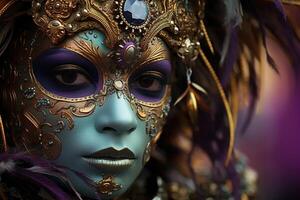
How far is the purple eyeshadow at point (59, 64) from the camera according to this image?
4.76 ft

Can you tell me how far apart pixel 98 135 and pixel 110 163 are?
0.06 meters

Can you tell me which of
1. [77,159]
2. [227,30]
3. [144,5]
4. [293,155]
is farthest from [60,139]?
[293,155]

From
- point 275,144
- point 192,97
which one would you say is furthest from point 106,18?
point 275,144

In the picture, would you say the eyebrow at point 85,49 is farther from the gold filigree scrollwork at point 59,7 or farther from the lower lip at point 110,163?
the lower lip at point 110,163

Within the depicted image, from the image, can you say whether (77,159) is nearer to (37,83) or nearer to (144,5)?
(37,83)

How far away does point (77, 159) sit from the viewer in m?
1.47

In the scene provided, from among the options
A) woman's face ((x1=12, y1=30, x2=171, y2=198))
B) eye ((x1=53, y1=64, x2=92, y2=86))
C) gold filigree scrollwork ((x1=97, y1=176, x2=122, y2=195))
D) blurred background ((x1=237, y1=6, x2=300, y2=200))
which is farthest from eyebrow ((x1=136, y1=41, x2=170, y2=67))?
blurred background ((x1=237, y1=6, x2=300, y2=200))

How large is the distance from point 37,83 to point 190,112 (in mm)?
486

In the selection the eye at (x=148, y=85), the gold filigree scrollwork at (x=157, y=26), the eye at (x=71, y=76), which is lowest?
the eye at (x=148, y=85)

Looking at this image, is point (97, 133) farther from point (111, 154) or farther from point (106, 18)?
point (106, 18)

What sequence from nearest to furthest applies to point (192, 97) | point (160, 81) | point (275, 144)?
point (160, 81) → point (192, 97) → point (275, 144)

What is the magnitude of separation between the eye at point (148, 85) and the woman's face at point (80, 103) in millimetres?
20

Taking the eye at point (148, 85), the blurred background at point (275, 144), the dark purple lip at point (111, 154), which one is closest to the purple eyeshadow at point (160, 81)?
the eye at point (148, 85)

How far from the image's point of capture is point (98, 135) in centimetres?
146
